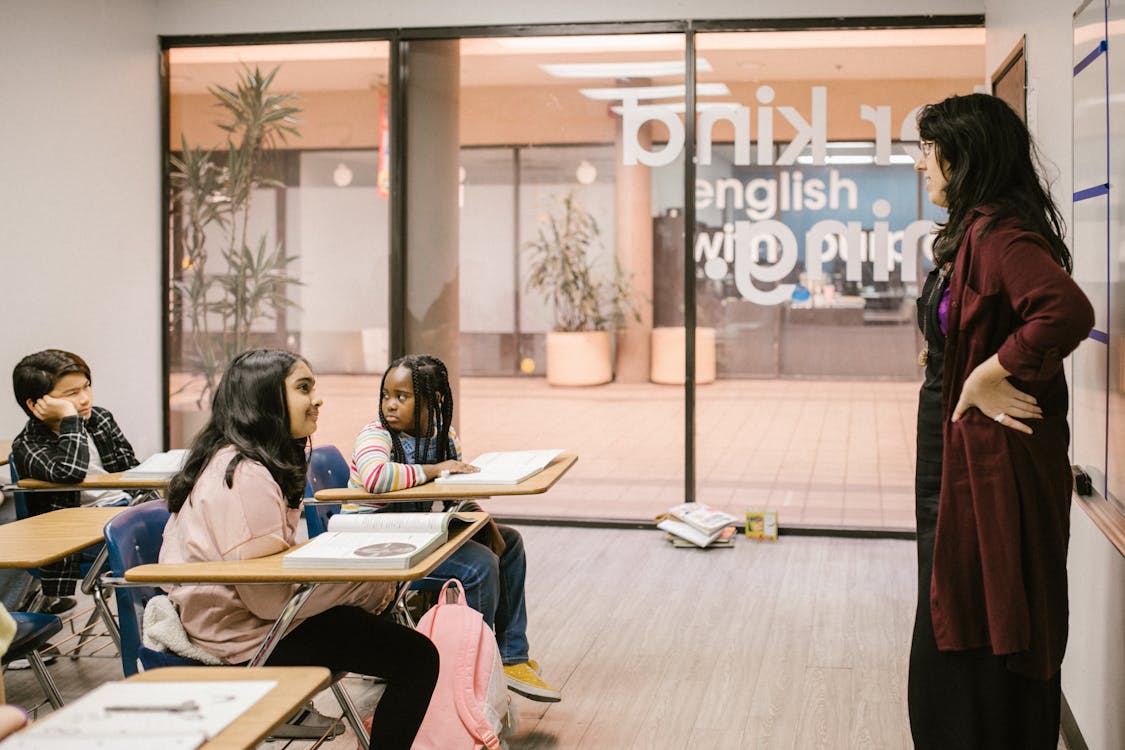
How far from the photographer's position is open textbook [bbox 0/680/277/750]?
1420mm

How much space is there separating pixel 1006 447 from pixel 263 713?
58.9 inches

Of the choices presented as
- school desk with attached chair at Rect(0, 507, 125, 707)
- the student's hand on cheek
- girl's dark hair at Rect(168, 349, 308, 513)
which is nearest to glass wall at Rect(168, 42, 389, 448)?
the student's hand on cheek

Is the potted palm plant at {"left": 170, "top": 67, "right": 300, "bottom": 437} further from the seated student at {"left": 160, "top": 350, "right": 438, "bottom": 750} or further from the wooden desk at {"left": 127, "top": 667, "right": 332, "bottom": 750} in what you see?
the wooden desk at {"left": 127, "top": 667, "right": 332, "bottom": 750}

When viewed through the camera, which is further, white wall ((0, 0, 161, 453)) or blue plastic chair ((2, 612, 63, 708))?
white wall ((0, 0, 161, 453))

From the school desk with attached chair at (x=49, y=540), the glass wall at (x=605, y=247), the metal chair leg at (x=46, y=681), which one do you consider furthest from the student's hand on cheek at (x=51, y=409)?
the glass wall at (x=605, y=247)

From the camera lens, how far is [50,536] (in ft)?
10.2

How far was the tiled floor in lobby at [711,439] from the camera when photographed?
626 centimetres

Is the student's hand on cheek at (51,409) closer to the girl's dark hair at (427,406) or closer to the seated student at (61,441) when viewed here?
the seated student at (61,441)

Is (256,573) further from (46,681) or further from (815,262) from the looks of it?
(815,262)

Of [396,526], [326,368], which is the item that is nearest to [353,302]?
[326,368]

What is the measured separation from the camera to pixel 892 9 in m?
6.01

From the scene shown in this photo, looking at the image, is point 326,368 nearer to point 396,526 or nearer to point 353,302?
point 353,302

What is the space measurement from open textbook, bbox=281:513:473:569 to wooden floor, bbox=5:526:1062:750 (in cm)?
97

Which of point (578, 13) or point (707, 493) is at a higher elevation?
point (578, 13)
